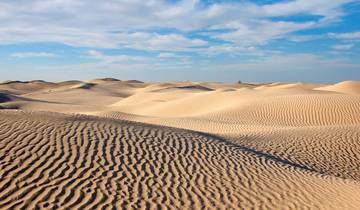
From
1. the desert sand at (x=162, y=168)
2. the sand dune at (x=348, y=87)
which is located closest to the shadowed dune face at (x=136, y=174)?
the desert sand at (x=162, y=168)

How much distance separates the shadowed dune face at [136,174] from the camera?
701 cm

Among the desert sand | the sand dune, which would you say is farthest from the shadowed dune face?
the sand dune

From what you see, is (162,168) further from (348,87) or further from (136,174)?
(348,87)

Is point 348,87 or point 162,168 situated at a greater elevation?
point 348,87

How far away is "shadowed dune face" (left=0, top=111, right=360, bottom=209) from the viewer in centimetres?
701

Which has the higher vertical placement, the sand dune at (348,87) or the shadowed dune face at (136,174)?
the sand dune at (348,87)

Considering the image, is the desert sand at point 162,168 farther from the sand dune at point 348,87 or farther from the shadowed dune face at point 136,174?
the sand dune at point 348,87

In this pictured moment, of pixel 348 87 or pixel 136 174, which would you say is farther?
pixel 348 87

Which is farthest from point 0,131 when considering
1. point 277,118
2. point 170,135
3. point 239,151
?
point 277,118

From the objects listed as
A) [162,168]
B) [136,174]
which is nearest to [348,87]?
[162,168]

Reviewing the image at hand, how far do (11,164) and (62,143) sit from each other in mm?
1848

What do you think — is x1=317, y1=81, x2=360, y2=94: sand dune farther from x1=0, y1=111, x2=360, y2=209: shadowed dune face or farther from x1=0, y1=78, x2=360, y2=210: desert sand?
x1=0, y1=111, x2=360, y2=209: shadowed dune face

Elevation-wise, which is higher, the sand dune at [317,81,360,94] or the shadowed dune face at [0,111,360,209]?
the sand dune at [317,81,360,94]

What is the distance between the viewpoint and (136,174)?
8344 millimetres
